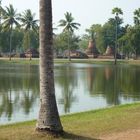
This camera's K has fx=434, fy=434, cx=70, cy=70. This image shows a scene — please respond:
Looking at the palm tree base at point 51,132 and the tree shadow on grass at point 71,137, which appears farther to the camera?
the tree shadow on grass at point 71,137

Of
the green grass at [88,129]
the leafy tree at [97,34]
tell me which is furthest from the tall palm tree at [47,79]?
the leafy tree at [97,34]

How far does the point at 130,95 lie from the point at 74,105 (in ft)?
22.1

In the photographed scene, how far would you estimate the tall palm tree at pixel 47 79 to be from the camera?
11.6 meters

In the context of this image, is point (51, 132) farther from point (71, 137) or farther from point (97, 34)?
point (97, 34)

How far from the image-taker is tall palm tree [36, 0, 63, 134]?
1159 centimetres

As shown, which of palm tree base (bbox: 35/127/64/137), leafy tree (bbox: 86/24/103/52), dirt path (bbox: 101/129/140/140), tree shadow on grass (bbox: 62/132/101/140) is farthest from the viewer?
leafy tree (bbox: 86/24/103/52)

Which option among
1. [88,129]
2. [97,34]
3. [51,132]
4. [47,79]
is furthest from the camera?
[97,34]

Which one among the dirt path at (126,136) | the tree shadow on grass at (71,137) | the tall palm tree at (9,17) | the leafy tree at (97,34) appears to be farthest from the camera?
the leafy tree at (97,34)

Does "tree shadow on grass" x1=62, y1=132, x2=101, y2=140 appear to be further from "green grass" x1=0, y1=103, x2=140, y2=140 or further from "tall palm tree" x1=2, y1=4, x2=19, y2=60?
"tall palm tree" x1=2, y1=4, x2=19, y2=60

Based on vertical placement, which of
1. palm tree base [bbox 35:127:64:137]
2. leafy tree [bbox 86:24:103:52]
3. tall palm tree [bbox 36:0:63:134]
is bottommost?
palm tree base [bbox 35:127:64:137]

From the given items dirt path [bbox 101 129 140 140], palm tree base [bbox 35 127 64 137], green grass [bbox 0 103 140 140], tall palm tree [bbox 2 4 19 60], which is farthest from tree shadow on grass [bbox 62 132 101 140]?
tall palm tree [bbox 2 4 19 60]

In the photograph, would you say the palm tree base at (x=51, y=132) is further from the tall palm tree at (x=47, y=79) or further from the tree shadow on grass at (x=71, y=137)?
the tree shadow on grass at (x=71, y=137)

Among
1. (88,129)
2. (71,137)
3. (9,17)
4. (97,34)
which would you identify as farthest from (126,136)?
(97,34)

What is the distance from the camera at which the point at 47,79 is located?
1171 centimetres
